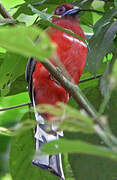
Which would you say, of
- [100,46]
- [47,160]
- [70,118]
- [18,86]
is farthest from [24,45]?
[18,86]

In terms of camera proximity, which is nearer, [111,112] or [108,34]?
[108,34]

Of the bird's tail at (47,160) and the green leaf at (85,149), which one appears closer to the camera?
the green leaf at (85,149)

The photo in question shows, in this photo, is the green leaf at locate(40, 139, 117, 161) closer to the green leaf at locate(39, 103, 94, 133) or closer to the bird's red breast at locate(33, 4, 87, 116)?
the green leaf at locate(39, 103, 94, 133)

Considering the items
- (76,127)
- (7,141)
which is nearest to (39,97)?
(7,141)

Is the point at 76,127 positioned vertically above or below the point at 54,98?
above

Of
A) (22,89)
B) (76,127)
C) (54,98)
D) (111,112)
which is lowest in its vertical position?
(54,98)

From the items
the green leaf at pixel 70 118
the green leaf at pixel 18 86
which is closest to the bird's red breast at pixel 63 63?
the green leaf at pixel 18 86

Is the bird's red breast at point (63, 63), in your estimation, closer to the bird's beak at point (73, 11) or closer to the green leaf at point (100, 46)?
the bird's beak at point (73, 11)

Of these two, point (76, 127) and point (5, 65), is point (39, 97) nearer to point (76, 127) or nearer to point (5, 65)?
point (5, 65)
